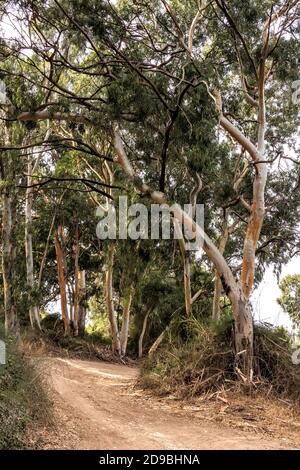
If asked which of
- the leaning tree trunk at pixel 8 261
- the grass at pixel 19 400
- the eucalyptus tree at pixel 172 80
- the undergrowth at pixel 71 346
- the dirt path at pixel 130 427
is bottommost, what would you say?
the undergrowth at pixel 71 346

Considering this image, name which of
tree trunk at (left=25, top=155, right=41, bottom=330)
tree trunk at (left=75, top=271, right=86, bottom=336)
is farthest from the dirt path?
tree trunk at (left=75, top=271, right=86, bottom=336)

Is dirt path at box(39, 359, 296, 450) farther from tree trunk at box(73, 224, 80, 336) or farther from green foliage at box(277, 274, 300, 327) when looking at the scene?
green foliage at box(277, 274, 300, 327)

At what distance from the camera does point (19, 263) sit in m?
22.1

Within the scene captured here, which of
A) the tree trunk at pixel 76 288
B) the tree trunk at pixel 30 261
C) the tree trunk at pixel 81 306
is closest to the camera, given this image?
the tree trunk at pixel 30 261

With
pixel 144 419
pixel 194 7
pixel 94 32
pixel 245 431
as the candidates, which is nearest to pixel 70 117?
pixel 94 32

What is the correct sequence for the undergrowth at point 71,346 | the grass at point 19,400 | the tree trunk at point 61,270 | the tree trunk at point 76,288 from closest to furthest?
the grass at point 19,400 → the undergrowth at point 71,346 → the tree trunk at point 61,270 → the tree trunk at point 76,288

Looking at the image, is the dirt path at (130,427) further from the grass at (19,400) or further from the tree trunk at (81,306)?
the tree trunk at (81,306)

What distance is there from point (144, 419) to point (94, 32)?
23.6 ft

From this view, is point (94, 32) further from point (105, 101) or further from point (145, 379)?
point (145, 379)

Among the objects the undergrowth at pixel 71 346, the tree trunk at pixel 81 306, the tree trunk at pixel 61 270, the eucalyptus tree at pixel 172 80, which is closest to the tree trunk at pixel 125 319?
the undergrowth at pixel 71 346

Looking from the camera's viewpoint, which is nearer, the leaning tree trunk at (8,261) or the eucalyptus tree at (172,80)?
the eucalyptus tree at (172,80)

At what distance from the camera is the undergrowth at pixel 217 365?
32.2 feet

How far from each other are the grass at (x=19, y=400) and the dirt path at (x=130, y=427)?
34cm

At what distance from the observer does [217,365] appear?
1022 cm
